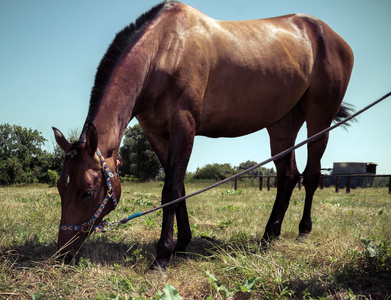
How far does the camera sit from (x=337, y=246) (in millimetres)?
2947

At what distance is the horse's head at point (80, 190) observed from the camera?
2.57m

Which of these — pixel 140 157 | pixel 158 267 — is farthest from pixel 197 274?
pixel 140 157

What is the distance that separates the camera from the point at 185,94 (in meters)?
2.98

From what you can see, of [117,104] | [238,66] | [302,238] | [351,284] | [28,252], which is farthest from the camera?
[302,238]

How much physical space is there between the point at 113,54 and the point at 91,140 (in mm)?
892

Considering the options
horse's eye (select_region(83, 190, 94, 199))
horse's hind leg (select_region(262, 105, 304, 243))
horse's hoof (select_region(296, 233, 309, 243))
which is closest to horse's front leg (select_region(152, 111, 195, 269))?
horse's eye (select_region(83, 190, 94, 199))

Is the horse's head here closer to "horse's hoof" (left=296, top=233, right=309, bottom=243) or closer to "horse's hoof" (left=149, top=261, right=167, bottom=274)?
"horse's hoof" (left=149, top=261, right=167, bottom=274)

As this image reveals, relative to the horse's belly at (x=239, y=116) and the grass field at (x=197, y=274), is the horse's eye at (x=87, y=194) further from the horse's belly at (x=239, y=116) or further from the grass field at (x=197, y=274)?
the horse's belly at (x=239, y=116)

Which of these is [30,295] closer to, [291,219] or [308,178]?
[308,178]

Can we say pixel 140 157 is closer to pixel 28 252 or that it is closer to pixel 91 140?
pixel 28 252

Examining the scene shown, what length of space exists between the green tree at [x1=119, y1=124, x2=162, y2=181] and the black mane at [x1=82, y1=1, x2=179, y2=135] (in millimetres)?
35577

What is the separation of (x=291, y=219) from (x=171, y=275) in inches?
129

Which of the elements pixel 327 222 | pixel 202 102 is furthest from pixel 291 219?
pixel 202 102

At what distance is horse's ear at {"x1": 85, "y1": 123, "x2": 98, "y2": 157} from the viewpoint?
2.51 m
